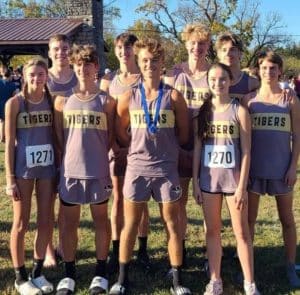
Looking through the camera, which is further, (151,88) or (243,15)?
(243,15)

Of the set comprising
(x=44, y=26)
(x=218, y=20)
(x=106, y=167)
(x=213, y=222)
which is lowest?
(x=213, y=222)

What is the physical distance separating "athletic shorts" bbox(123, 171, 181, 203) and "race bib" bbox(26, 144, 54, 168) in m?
0.65

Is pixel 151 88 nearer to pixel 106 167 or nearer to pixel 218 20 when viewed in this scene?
pixel 106 167

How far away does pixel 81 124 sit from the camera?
3.48 meters

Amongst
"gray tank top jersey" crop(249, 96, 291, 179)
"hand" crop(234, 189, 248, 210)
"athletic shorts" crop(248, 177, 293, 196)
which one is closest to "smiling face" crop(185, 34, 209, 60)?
"gray tank top jersey" crop(249, 96, 291, 179)

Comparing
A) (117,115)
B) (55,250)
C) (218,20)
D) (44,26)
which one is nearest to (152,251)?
(55,250)

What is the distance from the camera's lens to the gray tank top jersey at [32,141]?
356cm

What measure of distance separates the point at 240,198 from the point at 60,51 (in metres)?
1.88

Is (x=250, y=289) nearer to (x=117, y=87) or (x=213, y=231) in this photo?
(x=213, y=231)

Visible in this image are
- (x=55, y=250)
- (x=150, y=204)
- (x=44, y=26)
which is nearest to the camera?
(x=55, y=250)

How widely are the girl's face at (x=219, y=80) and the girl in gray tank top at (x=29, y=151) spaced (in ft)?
4.04

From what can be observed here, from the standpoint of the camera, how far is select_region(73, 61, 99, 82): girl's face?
3494mm

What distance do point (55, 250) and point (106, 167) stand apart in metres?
1.36

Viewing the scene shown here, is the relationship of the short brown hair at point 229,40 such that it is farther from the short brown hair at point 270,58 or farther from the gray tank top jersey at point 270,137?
the gray tank top jersey at point 270,137
